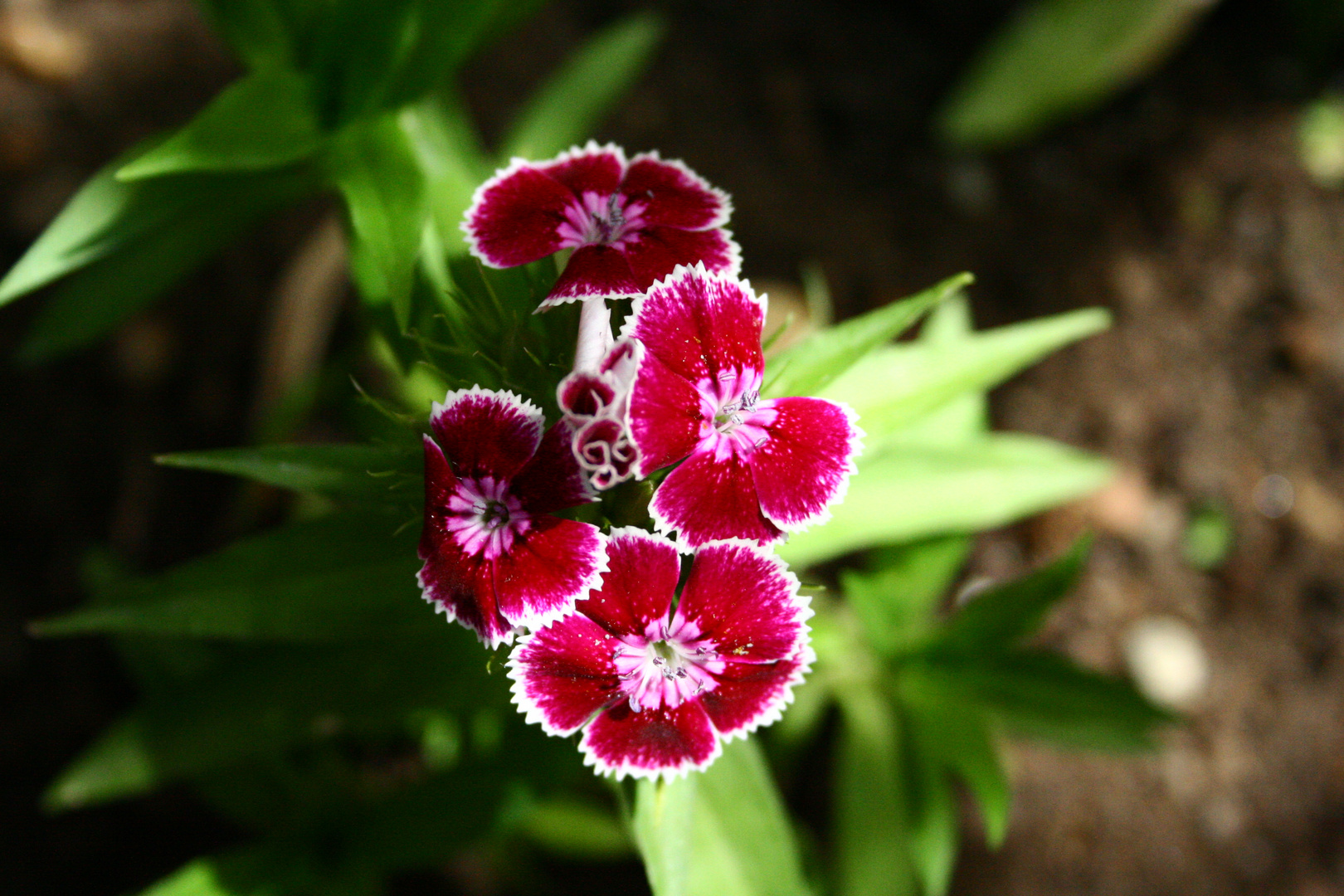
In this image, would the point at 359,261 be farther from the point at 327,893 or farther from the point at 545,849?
the point at 545,849

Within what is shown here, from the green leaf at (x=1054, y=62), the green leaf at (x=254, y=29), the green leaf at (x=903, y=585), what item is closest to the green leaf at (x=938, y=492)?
the green leaf at (x=903, y=585)

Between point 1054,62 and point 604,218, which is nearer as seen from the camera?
point 604,218

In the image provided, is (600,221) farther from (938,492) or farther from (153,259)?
(153,259)

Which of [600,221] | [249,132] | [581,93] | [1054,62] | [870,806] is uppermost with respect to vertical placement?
[1054,62]

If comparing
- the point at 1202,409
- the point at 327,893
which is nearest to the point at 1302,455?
the point at 1202,409

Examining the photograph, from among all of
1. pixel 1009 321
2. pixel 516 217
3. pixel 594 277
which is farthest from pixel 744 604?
pixel 1009 321
